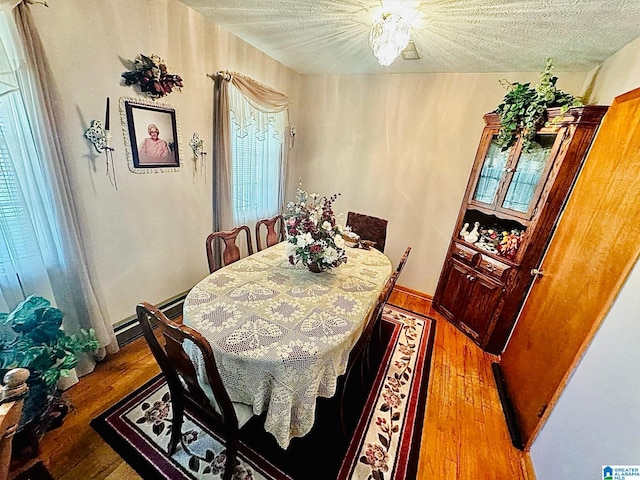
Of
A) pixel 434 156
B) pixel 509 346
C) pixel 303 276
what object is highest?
pixel 434 156

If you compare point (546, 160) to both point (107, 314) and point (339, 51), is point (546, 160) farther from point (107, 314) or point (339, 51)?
point (107, 314)

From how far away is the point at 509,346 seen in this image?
211 centimetres

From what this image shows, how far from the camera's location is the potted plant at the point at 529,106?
1871mm

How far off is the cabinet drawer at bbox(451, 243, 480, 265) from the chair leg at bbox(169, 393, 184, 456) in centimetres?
253

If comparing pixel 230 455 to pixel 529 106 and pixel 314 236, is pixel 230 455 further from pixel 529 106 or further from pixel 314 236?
pixel 529 106

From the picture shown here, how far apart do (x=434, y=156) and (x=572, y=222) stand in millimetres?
1508

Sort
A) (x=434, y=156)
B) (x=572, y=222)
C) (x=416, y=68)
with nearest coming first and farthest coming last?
1. (x=572, y=222)
2. (x=416, y=68)
3. (x=434, y=156)

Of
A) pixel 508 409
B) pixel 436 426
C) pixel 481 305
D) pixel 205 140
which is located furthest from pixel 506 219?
pixel 205 140

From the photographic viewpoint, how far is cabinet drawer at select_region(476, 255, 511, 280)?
2197mm

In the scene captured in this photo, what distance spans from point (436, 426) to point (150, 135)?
284 centimetres

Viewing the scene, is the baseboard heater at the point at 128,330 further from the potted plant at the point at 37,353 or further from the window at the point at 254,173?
the window at the point at 254,173

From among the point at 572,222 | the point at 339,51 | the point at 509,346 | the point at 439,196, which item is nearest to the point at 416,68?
the point at 339,51

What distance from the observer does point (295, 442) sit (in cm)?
146

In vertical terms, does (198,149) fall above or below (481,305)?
above
